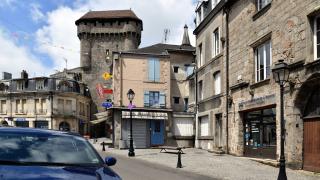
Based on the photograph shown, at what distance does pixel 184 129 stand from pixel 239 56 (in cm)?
1434

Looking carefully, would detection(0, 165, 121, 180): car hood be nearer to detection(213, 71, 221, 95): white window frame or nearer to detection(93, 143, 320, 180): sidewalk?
detection(93, 143, 320, 180): sidewalk

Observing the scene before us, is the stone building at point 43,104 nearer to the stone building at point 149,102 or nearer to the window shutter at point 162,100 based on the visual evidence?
the stone building at point 149,102

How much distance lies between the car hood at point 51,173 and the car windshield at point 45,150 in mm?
274

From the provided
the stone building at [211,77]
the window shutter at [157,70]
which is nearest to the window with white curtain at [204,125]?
the stone building at [211,77]

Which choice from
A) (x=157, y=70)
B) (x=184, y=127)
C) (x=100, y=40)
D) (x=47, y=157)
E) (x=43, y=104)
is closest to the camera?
(x=47, y=157)

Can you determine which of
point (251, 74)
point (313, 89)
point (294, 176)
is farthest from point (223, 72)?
point (294, 176)

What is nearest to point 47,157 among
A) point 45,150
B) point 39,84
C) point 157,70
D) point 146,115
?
point 45,150

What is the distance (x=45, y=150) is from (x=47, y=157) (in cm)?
17

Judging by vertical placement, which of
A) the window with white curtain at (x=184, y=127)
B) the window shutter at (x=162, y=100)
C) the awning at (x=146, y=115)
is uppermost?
the window shutter at (x=162, y=100)

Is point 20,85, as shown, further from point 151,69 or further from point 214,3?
point 214,3

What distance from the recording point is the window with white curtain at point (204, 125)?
99.2ft

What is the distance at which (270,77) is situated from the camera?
19.7 meters

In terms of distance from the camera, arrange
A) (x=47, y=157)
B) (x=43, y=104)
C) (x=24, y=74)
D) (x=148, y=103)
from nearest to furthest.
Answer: (x=47, y=157), (x=148, y=103), (x=43, y=104), (x=24, y=74)

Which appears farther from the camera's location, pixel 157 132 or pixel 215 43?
pixel 157 132
